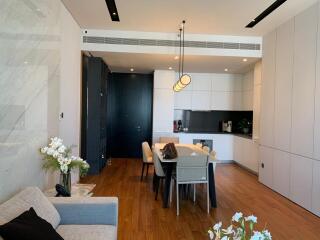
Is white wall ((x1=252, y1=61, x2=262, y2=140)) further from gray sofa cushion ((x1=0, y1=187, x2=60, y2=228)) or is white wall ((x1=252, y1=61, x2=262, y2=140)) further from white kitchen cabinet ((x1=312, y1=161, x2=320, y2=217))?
gray sofa cushion ((x1=0, y1=187, x2=60, y2=228))

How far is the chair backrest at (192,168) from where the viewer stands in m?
3.93

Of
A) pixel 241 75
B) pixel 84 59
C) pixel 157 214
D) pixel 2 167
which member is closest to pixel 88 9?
pixel 84 59

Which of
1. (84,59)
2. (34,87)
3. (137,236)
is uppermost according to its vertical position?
(84,59)

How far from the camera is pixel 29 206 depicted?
2.09 m

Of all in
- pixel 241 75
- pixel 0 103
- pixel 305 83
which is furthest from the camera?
pixel 241 75

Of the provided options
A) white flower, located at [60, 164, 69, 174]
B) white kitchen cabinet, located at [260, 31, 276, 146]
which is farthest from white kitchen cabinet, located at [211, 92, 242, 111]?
white flower, located at [60, 164, 69, 174]

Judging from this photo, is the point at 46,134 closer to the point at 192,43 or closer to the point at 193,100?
the point at 192,43

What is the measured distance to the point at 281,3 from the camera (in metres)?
4.00

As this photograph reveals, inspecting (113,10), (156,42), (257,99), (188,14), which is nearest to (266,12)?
(188,14)

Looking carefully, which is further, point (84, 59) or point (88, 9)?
point (84, 59)

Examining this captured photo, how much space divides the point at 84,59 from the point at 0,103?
12.2 feet

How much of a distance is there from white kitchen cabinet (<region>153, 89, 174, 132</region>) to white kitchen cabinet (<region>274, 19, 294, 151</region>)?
3028 millimetres

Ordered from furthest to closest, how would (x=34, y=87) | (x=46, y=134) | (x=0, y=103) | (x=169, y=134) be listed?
(x=169, y=134), (x=46, y=134), (x=34, y=87), (x=0, y=103)

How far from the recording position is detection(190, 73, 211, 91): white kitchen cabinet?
788cm
